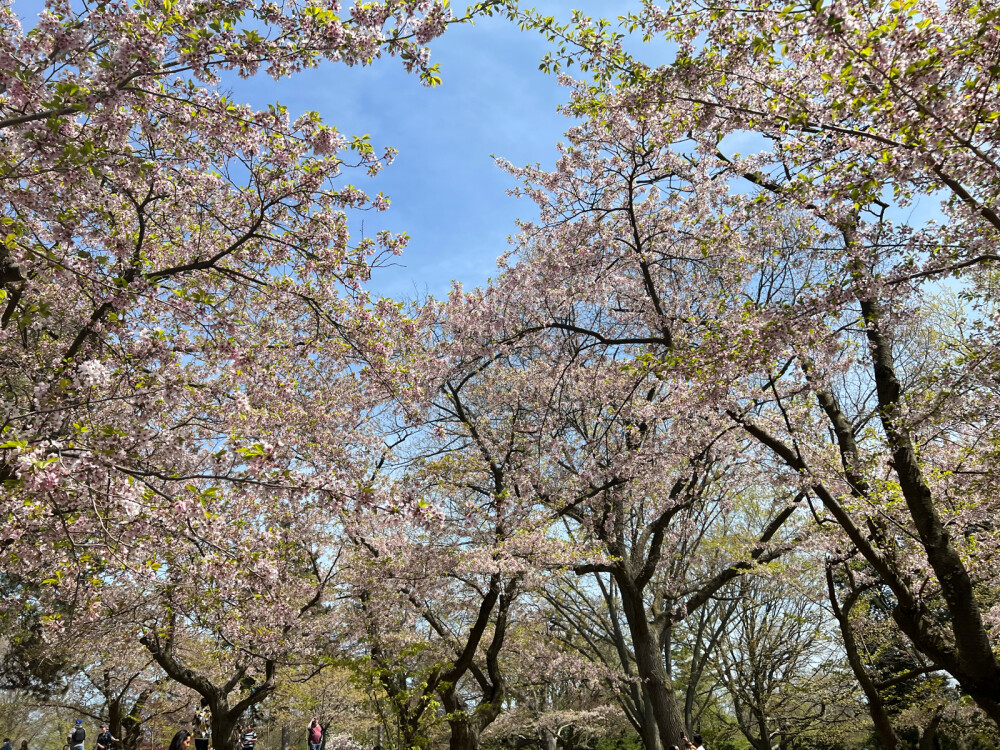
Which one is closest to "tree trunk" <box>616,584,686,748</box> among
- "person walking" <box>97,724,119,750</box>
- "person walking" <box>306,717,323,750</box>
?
"person walking" <box>306,717,323,750</box>

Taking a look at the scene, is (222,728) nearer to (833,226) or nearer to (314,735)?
(314,735)

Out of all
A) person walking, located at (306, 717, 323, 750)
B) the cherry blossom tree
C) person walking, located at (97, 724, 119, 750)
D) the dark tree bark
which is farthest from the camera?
person walking, located at (306, 717, 323, 750)

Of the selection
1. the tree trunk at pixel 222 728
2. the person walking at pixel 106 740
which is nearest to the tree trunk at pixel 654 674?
the tree trunk at pixel 222 728

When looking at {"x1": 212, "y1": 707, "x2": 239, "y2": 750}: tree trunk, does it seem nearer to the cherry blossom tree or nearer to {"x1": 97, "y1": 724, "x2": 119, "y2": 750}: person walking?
{"x1": 97, "y1": 724, "x2": 119, "y2": 750}: person walking

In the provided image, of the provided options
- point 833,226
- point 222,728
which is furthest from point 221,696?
point 833,226

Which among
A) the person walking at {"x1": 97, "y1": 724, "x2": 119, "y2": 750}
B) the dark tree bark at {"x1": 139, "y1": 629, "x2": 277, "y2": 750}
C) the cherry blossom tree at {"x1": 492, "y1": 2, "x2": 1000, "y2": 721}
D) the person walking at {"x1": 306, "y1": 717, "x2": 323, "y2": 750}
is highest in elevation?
the cherry blossom tree at {"x1": 492, "y1": 2, "x2": 1000, "y2": 721}

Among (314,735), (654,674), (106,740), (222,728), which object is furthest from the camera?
(314,735)

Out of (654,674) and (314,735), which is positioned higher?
(654,674)

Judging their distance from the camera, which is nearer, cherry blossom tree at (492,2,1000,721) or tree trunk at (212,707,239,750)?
cherry blossom tree at (492,2,1000,721)

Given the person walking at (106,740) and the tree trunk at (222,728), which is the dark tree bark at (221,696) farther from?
the person walking at (106,740)

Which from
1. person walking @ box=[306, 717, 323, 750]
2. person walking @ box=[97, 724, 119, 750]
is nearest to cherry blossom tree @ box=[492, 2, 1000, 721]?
person walking @ box=[306, 717, 323, 750]

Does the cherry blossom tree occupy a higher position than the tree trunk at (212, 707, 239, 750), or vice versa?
the cherry blossom tree

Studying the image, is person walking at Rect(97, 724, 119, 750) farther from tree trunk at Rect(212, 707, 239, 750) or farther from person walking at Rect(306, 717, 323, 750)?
person walking at Rect(306, 717, 323, 750)

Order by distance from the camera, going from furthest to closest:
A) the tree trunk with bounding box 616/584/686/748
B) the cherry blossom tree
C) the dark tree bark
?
the dark tree bark < the tree trunk with bounding box 616/584/686/748 < the cherry blossom tree
